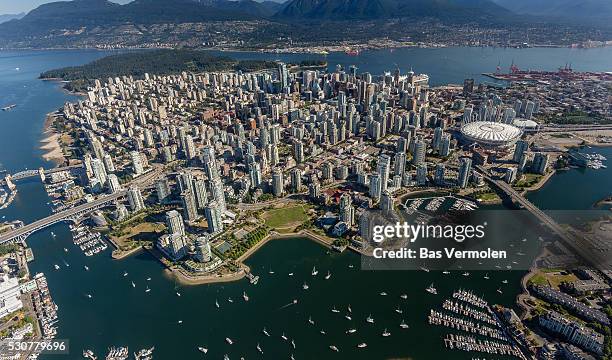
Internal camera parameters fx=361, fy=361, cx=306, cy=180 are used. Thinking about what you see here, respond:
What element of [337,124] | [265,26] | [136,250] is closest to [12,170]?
[136,250]

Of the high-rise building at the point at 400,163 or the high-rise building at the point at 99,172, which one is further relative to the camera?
the high-rise building at the point at 400,163

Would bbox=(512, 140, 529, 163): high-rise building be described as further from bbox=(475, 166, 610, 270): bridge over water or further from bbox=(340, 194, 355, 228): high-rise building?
bbox=(340, 194, 355, 228): high-rise building

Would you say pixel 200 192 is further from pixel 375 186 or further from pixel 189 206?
pixel 375 186

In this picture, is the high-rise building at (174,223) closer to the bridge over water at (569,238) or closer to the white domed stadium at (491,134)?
the bridge over water at (569,238)

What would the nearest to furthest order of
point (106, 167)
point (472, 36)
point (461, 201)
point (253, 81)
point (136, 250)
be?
point (136, 250)
point (461, 201)
point (106, 167)
point (253, 81)
point (472, 36)

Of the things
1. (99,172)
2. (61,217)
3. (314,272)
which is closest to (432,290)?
(314,272)

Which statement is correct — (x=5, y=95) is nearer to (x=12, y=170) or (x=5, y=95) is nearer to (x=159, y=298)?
(x=12, y=170)

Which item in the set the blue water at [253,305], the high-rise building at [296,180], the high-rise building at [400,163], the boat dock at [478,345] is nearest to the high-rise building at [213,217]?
the blue water at [253,305]
